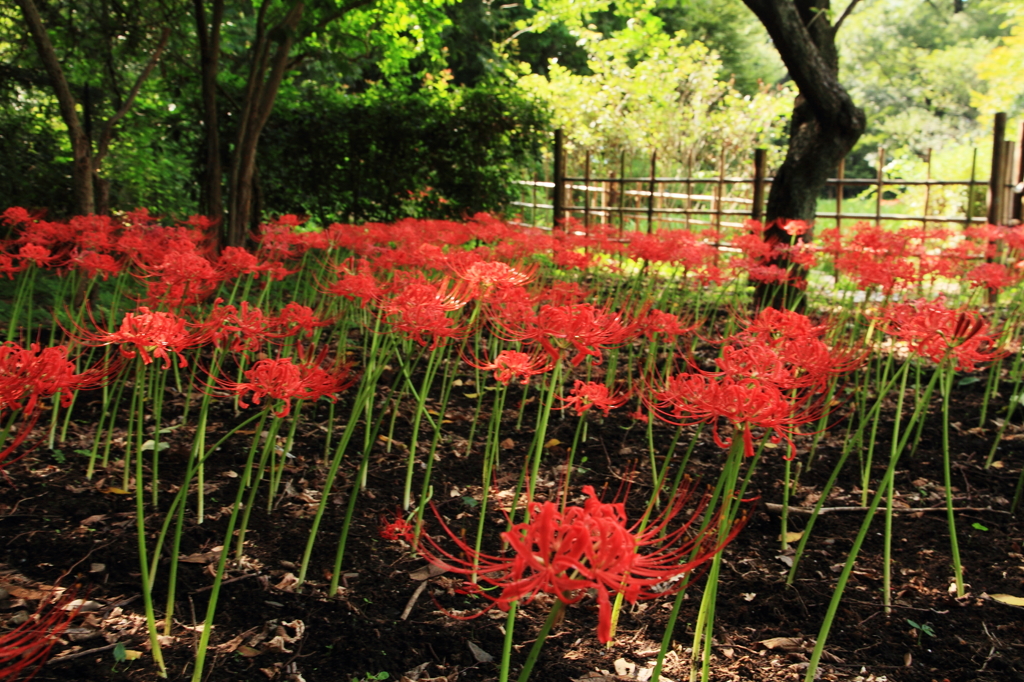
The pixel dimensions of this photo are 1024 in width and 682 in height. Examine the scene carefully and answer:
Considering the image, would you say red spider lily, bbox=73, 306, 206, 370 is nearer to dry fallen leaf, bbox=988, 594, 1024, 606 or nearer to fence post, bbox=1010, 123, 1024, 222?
dry fallen leaf, bbox=988, 594, 1024, 606

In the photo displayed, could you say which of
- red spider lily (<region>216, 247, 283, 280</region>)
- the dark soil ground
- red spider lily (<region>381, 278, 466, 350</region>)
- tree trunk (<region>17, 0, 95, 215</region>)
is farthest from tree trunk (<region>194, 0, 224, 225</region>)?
red spider lily (<region>381, 278, 466, 350</region>)

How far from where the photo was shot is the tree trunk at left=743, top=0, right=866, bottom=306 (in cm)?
595

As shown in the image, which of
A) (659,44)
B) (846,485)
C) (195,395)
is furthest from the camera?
(659,44)

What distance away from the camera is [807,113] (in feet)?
21.0

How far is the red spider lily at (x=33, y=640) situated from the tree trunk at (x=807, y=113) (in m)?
5.00

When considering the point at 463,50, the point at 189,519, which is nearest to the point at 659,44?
the point at 463,50

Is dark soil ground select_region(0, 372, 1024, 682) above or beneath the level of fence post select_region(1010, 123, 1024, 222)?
beneath

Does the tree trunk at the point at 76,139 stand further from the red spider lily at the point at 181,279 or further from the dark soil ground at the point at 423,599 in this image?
the red spider lily at the point at 181,279

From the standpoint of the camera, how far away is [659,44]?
1678cm

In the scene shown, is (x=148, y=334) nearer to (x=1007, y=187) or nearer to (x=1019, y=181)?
(x=1019, y=181)

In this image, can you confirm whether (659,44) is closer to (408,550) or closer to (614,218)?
(614,218)

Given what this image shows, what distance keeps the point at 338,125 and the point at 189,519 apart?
7.39 m

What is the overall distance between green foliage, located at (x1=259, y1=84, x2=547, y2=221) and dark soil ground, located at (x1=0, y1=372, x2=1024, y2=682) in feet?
21.5

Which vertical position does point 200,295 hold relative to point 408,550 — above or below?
above
